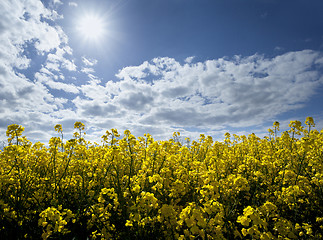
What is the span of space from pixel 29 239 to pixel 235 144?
8.54 m

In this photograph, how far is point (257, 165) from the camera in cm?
486

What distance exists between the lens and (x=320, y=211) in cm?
368

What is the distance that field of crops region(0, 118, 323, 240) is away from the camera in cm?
254

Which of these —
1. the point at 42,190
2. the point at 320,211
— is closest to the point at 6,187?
the point at 42,190

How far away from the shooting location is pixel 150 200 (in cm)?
253

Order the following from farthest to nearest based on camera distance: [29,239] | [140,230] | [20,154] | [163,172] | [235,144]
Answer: [235,144]
[20,154]
[163,172]
[29,239]
[140,230]

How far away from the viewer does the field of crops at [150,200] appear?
254cm

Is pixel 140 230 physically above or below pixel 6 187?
below

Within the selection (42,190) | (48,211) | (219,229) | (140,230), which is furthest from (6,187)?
(219,229)

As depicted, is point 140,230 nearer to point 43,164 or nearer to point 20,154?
point 20,154

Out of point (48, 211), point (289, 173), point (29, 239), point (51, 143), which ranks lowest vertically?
point (29, 239)

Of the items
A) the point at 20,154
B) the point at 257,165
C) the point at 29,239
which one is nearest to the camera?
the point at 29,239

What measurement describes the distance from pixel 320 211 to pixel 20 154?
6272mm

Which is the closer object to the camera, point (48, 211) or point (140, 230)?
point (48, 211)
